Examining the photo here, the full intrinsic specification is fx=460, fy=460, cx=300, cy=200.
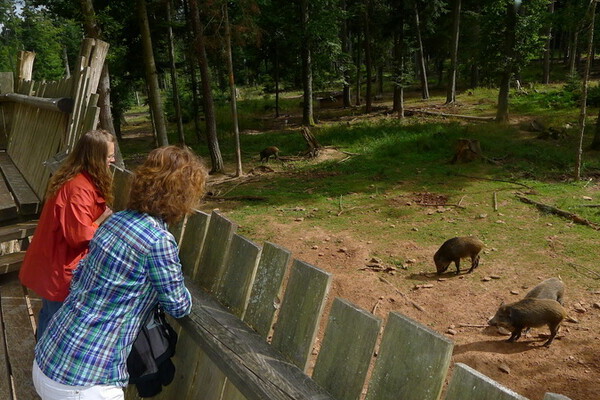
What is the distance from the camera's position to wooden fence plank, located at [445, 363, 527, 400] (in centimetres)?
128

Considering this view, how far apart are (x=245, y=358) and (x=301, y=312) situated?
295 mm

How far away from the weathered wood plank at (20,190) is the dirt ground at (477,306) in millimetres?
4210

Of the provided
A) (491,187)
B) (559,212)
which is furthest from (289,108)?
(559,212)

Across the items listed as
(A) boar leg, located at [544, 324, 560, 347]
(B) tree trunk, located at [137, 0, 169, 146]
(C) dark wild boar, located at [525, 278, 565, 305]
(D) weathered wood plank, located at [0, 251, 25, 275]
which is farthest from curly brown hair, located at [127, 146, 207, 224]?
(B) tree trunk, located at [137, 0, 169, 146]

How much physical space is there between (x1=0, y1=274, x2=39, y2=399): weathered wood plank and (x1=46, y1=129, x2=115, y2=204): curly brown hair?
104 centimetres

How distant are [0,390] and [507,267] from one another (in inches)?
294

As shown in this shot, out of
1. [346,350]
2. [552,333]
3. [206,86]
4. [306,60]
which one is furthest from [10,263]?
[306,60]

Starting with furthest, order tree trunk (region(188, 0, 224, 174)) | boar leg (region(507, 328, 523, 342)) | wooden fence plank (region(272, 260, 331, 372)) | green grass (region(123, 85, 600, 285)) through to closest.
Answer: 1. tree trunk (region(188, 0, 224, 174))
2. green grass (region(123, 85, 600, 285))
3. boar leg (region(507, 328, 523, 342))
4. wooden fence plank (region(272, 260, 331, 372))

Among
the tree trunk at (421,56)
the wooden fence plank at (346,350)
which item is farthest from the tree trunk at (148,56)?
the tree trunk at (421,56)

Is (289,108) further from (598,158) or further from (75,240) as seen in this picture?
(75,240)

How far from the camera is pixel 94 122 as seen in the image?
3756 mm

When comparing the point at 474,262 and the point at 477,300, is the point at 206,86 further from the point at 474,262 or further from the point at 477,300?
the point at 477,300

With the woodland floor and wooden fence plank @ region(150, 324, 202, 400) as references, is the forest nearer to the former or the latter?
the woodland floor

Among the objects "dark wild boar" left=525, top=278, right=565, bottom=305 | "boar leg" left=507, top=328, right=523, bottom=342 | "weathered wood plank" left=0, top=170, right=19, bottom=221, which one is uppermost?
"weathered wood plank" left=0, top=170, right=19, bottom=221
